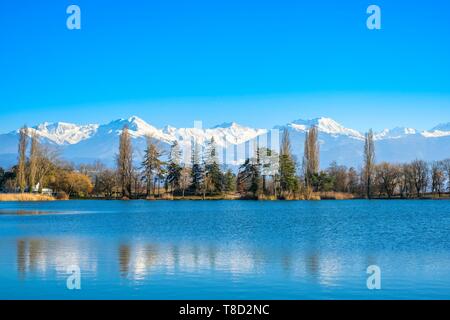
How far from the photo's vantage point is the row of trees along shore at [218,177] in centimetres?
8144

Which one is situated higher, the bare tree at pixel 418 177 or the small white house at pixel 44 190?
the bare tree at pixel 418 177

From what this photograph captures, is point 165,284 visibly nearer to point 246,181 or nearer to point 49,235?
point 49,235

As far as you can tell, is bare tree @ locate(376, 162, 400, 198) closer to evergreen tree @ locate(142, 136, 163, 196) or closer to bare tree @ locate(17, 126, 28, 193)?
evergreen tree @ locate(142, 136, 163, 196)

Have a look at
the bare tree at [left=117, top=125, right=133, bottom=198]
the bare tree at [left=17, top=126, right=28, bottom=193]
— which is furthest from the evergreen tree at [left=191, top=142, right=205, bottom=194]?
the bare tree at [left=17, top=126, right=28, bottom=193]

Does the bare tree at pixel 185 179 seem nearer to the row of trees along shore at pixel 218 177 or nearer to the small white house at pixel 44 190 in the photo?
the row of trees along shore at pixel 218 177

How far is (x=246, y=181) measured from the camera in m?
86.6

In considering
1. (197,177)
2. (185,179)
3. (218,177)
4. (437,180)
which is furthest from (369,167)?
(185,179)

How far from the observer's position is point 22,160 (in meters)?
76.9

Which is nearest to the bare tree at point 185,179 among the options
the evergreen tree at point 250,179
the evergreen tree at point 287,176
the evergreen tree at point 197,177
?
the evergreen tree at point 197,177

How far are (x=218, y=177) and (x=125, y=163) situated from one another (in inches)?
560
